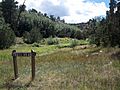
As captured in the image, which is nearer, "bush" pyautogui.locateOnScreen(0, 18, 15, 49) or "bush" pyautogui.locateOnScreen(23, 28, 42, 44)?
"bush" pyautogui.locateOnScreen(0, 18, 15, 49)

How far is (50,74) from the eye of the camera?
15859mm

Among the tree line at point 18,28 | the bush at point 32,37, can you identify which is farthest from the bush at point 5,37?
the bush at point 32,37

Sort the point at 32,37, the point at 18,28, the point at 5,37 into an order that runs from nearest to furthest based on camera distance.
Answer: the point at 5,37
the point at 32,37
the point at 18,28

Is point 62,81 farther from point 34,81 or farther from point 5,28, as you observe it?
point 5,28

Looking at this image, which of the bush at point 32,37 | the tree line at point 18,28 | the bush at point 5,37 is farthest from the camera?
the bush at point 32,37

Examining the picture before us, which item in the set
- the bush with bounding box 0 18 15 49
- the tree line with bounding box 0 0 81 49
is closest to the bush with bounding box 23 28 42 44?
→ the tree line with bounding box 0 0 81 49

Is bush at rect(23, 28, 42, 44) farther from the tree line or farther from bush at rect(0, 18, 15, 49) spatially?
bush at rect(0, 18, 15, 49)

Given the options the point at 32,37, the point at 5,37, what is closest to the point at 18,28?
the point at 32,37

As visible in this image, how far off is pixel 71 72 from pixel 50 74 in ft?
3.39

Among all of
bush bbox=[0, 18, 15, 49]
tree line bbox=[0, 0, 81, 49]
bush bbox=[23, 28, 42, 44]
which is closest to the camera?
bush bbox=[0, 18, 15, 49]

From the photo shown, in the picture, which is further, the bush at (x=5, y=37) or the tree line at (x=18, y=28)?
the tree line at (x=18, y=28)

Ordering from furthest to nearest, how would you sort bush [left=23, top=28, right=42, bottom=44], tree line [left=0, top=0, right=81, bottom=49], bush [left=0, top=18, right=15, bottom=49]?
1. bush [left=23, top=28, right=42, bottom=44]
2. tree line [left=0, top=0, right=81, bottom=49]
3. bush [left=0, top=18, right=15, bottom=49]

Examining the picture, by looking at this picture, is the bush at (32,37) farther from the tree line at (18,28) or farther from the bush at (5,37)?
the bush at (5,37)

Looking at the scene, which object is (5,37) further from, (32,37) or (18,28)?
(18,28)
